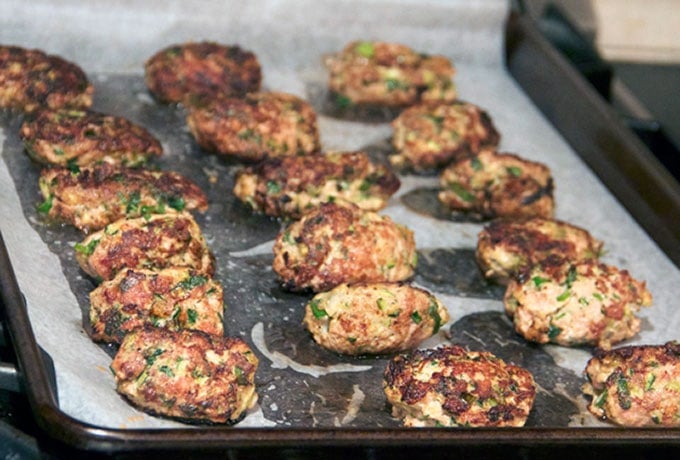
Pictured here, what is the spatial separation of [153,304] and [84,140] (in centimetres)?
116

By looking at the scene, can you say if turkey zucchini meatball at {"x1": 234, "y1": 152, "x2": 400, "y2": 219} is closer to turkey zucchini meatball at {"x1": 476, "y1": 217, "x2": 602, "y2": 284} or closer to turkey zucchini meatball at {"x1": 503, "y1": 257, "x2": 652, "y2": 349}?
turkey zucchini meatball at {"x1": 476, "y1": 217, "x2": 602, "y2": 284}

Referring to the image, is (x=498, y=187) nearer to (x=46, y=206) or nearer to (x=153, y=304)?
(x=153, y=304)

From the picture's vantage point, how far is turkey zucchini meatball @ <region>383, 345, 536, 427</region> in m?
3.40

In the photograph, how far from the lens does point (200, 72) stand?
17.2ft

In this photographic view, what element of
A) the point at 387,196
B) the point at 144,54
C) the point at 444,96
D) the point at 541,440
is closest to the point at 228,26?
the point at 144,54

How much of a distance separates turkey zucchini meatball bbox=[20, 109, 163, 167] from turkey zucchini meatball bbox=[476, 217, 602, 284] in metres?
1.46

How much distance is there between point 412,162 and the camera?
505 cm

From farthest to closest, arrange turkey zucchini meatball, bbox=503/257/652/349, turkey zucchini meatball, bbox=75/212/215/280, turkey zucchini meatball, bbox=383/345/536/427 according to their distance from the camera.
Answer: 1. turkey zucchini meatball, bbox=503/257/652/349
2. turkey zucchini meatball, bbox=75/212/215/280
3. turkey zucchini meatball, bbox=383/345/536/427

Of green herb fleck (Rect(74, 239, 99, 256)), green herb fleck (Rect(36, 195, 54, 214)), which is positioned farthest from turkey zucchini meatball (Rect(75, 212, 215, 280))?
green herb fleck (Rect(36, 195, 54, 214))

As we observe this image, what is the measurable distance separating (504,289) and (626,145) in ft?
3.64

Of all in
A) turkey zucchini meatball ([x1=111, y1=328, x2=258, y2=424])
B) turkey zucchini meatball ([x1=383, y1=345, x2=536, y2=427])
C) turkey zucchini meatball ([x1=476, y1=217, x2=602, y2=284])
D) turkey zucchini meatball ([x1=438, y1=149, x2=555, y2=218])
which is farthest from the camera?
turkey zucchini meatball ([x1=438, y1=149, x2=555, y2=218])

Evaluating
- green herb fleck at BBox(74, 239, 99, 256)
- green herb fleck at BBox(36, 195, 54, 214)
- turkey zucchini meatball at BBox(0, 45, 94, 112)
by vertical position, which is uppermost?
turkey zucchini meatball at BBox(0, 45, 94, 112)

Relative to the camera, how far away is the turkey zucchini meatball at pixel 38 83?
481cm

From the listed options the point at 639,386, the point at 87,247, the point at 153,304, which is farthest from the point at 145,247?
the point at 639,386
